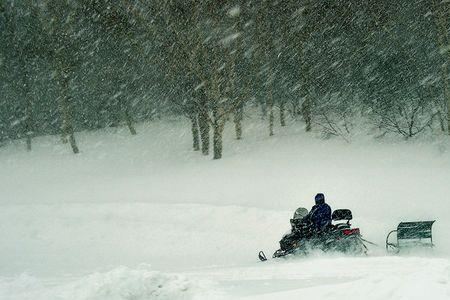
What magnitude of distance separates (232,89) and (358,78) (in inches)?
320

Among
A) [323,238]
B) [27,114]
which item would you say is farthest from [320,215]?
[27,114]

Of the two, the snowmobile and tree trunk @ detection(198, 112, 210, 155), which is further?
tree trunk @ detection(198, 112, 210, 155)

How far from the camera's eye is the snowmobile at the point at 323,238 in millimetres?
10461

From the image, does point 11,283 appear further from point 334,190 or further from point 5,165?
point 5,165

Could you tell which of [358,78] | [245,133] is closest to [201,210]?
[245,133]

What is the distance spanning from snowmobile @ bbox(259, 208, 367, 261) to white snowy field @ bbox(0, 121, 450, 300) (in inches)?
12.6

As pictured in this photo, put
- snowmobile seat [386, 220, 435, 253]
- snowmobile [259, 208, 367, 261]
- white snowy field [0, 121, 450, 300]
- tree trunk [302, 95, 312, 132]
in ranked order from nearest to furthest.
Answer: white snowy field [0, 121, 450, 300]
snowmobile seat [386, 220, 435, 253]
snowmobile [259, 208, 367, 261]
tree trunk [302, 95, 312, 132]

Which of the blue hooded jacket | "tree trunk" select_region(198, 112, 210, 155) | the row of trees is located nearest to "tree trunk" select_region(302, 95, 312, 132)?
the row of trees

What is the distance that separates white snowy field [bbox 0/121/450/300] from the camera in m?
7.13

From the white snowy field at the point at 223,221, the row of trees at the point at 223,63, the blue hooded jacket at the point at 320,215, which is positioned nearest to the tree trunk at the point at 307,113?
the row of trees at the point at 223,63

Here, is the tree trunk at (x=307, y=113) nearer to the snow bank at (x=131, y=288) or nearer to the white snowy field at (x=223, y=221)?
the white snowy field at (x=223, y=221)

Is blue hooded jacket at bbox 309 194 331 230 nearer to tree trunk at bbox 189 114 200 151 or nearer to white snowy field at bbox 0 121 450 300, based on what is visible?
white snowy field at bbox 0 121 450 300

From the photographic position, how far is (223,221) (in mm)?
15008

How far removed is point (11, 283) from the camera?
888 cm
